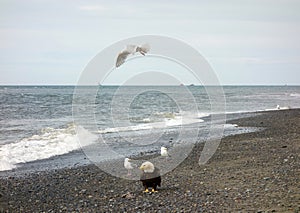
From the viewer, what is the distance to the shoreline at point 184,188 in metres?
9.91

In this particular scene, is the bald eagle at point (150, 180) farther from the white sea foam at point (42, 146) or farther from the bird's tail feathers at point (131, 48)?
the white sea foam at point (42, 146)

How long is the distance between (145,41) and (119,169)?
5.56 m

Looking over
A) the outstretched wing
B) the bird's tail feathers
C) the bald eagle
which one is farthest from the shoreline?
the bird's tail feathers

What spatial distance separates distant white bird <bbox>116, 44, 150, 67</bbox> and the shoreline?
123 inches

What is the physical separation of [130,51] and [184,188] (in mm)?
3526

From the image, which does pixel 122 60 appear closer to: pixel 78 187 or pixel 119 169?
pixel 78 187

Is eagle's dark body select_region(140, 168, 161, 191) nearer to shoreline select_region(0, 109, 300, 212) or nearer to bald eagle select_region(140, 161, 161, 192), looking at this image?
bald eagle select_region(140, 161, 161, 192)

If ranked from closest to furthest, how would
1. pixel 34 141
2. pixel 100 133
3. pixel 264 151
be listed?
pixel 264 151
pixel 34 141
pixel 100 133

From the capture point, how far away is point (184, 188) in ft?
37.8

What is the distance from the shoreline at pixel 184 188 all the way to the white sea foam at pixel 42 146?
3129mm

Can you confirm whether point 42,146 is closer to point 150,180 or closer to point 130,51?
point 150,180

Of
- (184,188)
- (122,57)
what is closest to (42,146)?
(184,188)

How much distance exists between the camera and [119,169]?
15.2 m

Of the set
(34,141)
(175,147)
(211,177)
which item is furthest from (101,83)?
(34,141)
